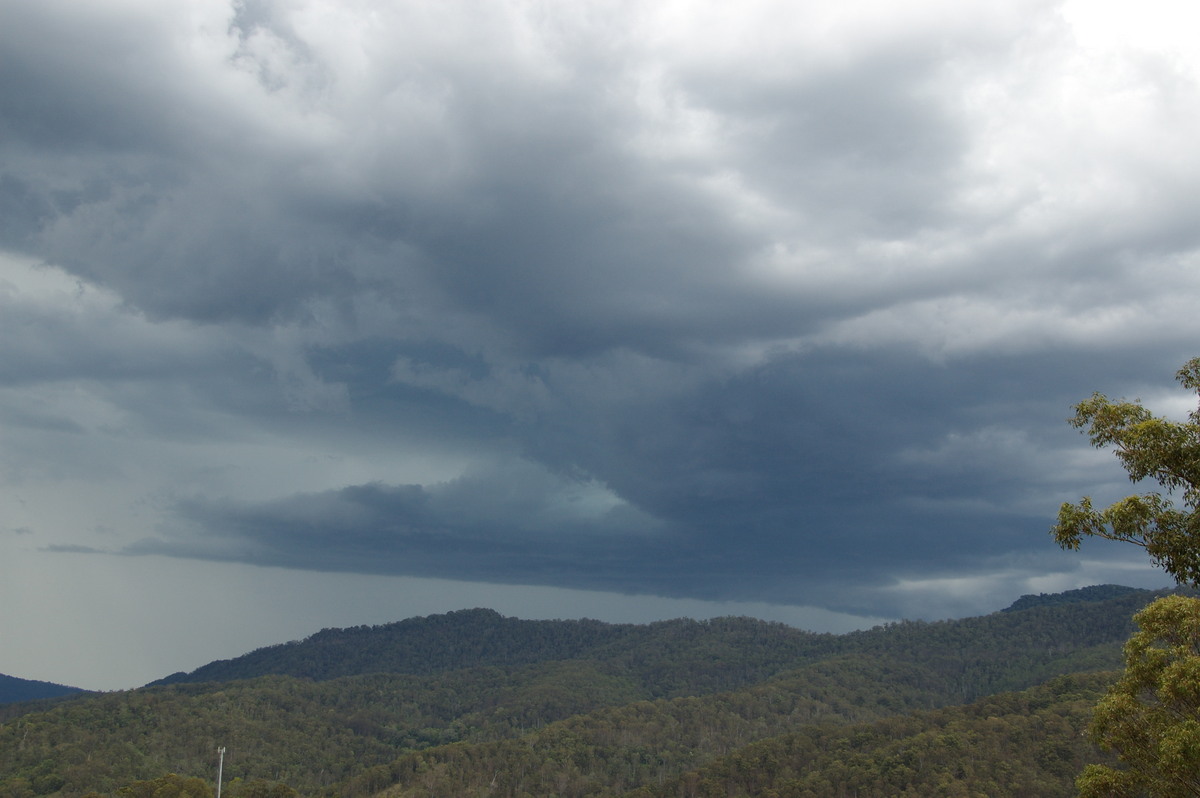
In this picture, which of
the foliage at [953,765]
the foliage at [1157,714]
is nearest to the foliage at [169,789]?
the foliage at [953,765]

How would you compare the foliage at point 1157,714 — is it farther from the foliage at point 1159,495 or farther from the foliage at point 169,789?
the foliage at point 169,789

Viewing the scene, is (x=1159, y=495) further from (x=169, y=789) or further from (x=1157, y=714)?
(x=169, y=789)

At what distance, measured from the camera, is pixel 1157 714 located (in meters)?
22.3

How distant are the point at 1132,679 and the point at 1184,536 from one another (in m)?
5.38

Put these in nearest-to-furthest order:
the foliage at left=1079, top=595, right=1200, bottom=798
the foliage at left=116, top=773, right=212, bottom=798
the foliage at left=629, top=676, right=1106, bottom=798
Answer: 1. the foliage at left=1079, top=595, right=1200, bottom=798
2. the foliage at left=116, top=773, right=212, bottom=798
3. the foliage at left=629, top=676, right=1106, bottom=798

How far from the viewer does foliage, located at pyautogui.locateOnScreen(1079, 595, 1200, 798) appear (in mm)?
20078

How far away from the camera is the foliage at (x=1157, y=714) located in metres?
20.1

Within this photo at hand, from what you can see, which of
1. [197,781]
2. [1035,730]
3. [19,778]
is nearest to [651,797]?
[1035,730]

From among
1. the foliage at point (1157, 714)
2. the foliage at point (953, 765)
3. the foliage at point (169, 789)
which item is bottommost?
the foliage at point (953, 765)

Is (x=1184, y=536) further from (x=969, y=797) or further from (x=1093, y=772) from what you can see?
(x=969, y=797)

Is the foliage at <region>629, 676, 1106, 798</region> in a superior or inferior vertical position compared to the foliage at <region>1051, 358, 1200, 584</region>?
inferior

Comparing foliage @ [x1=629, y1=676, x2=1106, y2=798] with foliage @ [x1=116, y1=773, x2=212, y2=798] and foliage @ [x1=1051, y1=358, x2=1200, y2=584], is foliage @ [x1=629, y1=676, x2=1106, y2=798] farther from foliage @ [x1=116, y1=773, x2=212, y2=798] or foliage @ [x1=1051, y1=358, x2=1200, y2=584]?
A: foliage @ [x1=1051, y1=358, x2=1200, y2=584]

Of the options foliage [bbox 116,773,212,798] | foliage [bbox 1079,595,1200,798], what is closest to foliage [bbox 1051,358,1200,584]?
foliage [bbox 1079,595,1200,798]

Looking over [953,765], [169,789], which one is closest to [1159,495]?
[169,789]
